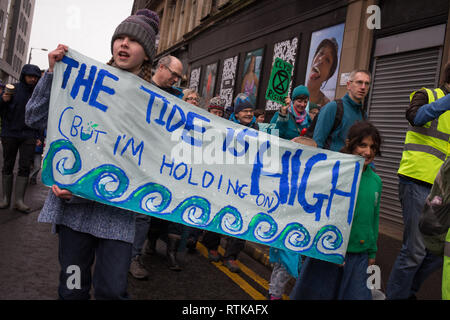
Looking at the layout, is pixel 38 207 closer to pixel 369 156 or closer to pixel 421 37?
pixel 369 156

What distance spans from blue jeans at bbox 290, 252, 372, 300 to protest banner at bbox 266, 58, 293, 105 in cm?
221

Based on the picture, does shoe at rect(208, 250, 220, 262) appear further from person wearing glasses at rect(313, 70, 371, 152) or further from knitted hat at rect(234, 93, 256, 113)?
person wearing glasses at rect(313, 70, 371, 152)

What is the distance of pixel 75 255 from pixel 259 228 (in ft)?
5.03

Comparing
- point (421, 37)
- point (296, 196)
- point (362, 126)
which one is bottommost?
point (296, 196)

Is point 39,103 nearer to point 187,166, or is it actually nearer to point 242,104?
point 187,166

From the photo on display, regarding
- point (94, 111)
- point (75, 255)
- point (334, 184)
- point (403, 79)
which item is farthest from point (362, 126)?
point (403, 79)

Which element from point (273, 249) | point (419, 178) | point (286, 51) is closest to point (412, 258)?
point (419, 178)

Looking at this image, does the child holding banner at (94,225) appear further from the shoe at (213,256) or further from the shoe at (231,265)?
the shoe at (213,256)

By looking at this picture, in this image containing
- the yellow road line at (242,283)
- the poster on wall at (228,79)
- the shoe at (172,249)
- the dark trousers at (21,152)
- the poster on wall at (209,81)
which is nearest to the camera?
the yellow road line at (242,283)

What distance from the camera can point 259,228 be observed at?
333cm

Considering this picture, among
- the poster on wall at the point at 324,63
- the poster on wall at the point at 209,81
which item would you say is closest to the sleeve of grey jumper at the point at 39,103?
the poster on wall at the point at 324,63

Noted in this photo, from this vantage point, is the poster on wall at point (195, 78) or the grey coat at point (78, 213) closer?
the grey coat at point (78, 213)

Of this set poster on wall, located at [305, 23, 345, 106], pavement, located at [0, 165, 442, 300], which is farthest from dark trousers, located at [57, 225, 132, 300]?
poster on wall, located at [305, 23, 345, 106]

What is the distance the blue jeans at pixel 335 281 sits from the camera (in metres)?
2.96
